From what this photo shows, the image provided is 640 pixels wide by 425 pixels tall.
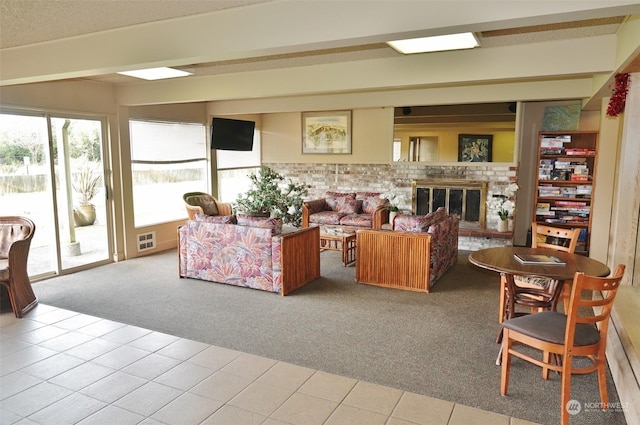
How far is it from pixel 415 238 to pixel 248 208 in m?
3.36

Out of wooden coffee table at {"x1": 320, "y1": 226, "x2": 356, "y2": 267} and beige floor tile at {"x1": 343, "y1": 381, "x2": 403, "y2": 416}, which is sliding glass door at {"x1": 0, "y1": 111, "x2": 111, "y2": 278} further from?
beige floor tile at {"x1": 343, "y1": 381, "x2": 403, "y2": 416}

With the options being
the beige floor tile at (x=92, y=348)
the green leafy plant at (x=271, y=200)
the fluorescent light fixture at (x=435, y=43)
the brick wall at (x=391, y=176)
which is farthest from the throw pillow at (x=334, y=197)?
the beige floor tile at (x=92, y=348)

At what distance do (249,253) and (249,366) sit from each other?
1.98 metres

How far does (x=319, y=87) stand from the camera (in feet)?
16.6

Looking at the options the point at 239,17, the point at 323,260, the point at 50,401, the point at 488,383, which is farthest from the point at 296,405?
the point at 323,260

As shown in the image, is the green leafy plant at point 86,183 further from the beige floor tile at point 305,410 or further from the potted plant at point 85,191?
the beige floor tile at point 305,410

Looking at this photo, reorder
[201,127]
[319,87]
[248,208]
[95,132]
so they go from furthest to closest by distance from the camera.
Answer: [201,127], [248,208], [95,132], [319,87]

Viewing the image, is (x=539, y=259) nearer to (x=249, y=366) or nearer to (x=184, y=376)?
(x=249, y=366)

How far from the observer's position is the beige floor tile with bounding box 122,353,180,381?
322cm

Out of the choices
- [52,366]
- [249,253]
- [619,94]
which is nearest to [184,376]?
[52,366]

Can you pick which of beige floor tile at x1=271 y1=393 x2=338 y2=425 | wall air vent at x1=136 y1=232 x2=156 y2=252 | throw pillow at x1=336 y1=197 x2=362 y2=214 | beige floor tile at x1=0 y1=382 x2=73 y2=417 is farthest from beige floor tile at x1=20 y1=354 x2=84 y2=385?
throw pillow at x1=336 y1=197 x2=362 y2=214

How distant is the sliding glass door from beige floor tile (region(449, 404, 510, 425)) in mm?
5375

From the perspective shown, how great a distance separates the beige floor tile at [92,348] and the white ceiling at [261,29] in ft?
7.58

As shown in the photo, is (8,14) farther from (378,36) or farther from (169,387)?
(169,387)
